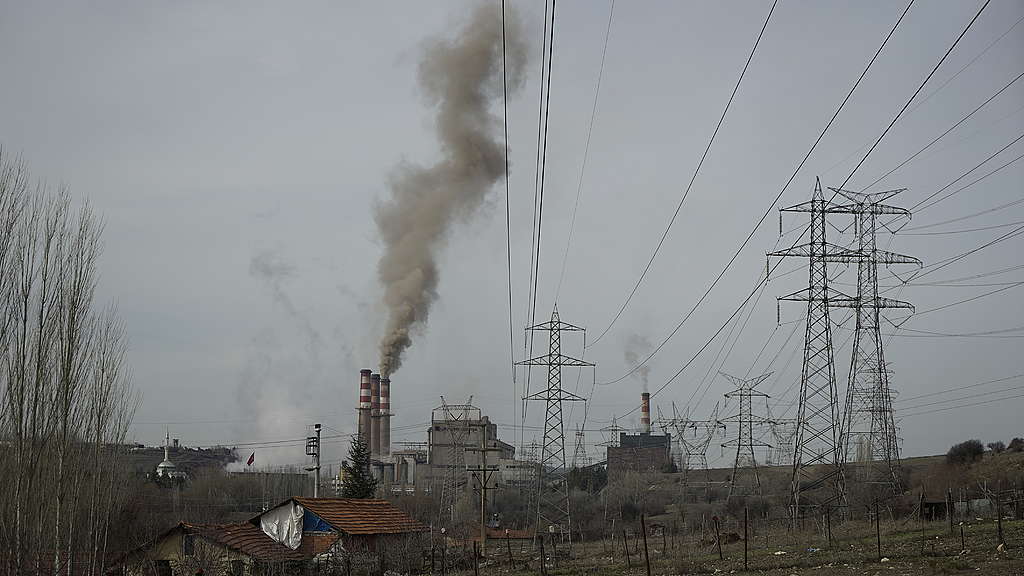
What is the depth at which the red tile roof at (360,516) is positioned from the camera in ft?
126

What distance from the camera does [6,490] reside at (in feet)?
69.1

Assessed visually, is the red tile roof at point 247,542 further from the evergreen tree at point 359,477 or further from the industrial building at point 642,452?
the industrial building at point 642,452

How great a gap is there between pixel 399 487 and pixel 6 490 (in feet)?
225

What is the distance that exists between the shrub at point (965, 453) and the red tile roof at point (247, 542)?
44.1m

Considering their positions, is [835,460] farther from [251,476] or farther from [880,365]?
[251,476]

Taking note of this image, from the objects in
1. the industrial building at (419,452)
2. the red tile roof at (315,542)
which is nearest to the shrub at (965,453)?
the industrial building at (419,452)

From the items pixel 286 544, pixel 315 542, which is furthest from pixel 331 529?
pixel 286 544

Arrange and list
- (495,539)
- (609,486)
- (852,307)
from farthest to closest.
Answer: (609,486) → (495,539) → (852,307)

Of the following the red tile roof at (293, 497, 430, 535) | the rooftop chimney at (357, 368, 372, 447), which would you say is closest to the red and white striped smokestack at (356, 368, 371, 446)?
the rooftop chimney at (357, 368, 372, 447)

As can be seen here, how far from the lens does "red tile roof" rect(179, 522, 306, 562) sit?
34406mm

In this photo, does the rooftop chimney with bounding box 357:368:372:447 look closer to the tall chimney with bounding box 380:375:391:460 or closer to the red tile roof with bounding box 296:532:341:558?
the tall chimney with bounding box 380:375:391:460

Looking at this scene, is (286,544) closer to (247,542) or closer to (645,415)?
(247,542)

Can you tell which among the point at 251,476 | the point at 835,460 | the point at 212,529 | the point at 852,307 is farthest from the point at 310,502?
the point at 251,476

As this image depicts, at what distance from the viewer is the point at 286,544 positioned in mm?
38281
